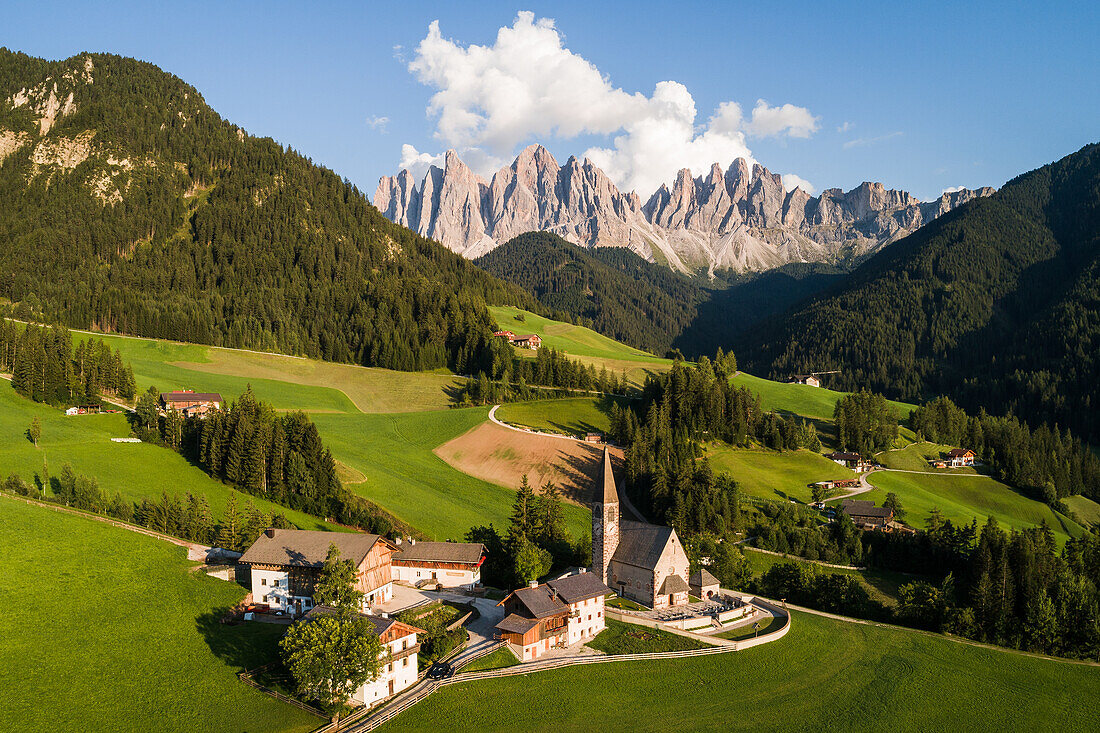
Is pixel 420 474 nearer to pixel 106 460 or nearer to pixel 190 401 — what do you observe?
pixel 106 460

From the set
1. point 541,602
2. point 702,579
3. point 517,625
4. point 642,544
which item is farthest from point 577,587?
point 702,579

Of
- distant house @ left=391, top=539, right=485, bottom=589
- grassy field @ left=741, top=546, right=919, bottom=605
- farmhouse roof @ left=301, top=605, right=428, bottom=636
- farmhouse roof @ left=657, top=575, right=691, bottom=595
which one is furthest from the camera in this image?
grassy field @ left=741, top=546, right=919, bottom=605

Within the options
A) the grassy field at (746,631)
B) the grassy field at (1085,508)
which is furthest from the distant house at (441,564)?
the grassy field at (1085,508)

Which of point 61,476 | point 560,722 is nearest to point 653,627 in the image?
point 560,722

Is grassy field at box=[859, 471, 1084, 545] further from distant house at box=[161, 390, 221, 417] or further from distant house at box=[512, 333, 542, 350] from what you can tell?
distant house at box=[512, 333, 542, 350]

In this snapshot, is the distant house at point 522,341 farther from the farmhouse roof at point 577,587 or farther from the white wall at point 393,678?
the white wall at point 393,678

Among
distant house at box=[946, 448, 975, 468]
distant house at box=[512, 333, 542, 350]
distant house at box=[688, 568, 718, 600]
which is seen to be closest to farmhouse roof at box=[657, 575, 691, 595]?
distant house at box=[688, 568, 718, 600]
